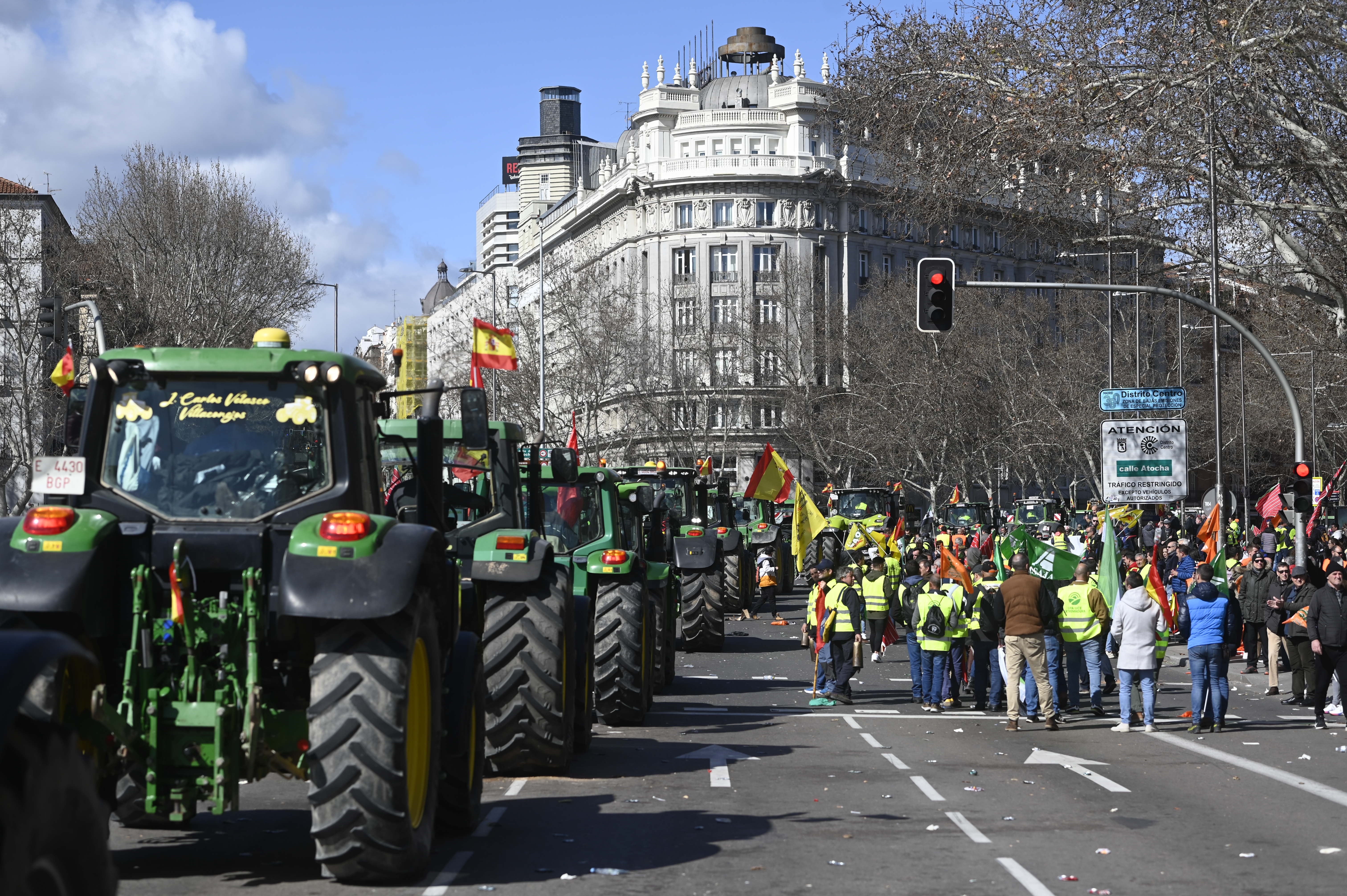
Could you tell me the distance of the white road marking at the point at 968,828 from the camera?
384 inches

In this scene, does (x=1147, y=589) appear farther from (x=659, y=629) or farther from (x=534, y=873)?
(x=534, y=873)

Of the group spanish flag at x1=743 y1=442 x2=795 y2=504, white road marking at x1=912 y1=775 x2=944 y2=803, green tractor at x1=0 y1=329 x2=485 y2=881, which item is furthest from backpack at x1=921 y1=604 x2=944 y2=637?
spanish flag at x1=743 y1=442 x2=795 y2=504

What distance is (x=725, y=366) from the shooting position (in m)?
74.8

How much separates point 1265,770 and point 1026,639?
3.73 m

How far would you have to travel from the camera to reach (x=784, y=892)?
8.11m

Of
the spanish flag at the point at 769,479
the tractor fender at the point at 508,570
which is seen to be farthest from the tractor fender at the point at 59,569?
the spanish flag at the point at 769,479

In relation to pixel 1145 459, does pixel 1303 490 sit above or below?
below

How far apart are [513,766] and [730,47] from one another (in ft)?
339

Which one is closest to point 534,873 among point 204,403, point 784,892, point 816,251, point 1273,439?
point 784,892

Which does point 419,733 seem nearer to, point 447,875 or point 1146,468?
point 447,875

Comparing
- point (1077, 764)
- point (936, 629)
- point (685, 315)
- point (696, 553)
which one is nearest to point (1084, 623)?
point (936, 629)

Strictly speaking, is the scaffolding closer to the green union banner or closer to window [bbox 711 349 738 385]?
window [bbox 711 349 738 385]

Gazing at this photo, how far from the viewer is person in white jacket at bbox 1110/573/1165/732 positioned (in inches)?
654

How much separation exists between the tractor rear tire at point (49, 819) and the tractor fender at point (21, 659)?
4cm
